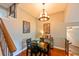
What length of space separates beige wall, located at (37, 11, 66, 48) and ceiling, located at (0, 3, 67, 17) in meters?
0.09

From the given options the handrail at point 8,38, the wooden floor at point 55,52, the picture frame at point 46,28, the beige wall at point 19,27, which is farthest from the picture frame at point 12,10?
the wooden floor at point 55,52

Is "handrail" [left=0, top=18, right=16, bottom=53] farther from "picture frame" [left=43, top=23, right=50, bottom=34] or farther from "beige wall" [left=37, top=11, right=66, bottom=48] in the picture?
"picture frame" [left=43, top=23, right=50, bottom=34]

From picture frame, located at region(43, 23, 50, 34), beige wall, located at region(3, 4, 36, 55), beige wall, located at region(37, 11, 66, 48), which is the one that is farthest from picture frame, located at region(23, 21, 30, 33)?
picture frame, located at region(43, 23, 50, 34)

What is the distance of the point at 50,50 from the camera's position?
68.0 inches

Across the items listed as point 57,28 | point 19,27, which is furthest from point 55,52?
point 19,27

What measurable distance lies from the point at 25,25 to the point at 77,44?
3.13 ft

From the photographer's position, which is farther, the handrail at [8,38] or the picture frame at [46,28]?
the picture frame at [46,28]

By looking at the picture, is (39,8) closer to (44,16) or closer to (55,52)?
(44,16)

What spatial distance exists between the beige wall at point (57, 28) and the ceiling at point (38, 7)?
87 millimetres

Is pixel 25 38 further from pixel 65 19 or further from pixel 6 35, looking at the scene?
pixel 65 19

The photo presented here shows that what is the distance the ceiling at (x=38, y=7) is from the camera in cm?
170

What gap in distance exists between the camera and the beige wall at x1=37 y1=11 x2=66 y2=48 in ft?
5.65

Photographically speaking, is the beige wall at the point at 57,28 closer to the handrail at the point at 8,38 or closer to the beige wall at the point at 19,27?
the beige wall at the point at 19,27

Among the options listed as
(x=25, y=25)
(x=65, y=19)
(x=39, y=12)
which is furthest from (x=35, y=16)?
(x=65, y=19)
